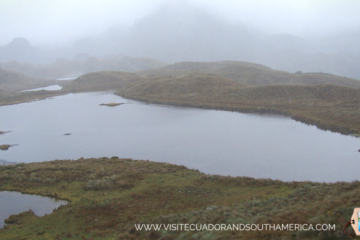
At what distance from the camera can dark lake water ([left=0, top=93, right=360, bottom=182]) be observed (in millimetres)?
29320

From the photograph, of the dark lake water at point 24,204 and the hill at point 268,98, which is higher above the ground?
the hill at point 268,98

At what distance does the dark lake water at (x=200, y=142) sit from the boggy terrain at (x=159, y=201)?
20.6ft

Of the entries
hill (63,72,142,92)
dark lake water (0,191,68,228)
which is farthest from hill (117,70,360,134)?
dark lake water (0,191,68,228)

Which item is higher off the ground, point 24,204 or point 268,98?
point 268,98

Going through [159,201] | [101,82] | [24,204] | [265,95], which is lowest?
[24,204]

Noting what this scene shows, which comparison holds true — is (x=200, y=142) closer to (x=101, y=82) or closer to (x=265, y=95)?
(x=265, y=95)

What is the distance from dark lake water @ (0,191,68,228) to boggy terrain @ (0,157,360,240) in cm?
68

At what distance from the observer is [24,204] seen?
67.2 feet

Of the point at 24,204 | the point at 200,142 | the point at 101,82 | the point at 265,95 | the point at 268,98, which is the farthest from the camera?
the point at 101,82

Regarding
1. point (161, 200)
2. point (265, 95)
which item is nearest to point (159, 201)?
point (161, 200)

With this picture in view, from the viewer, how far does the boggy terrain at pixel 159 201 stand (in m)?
12.3

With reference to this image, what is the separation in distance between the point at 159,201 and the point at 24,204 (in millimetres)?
10679

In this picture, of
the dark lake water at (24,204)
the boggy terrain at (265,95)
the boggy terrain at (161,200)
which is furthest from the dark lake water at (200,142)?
Answer: the dark lake water at (24,204)

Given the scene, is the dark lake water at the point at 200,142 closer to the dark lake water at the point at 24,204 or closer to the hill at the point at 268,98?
the hill at the point at 268,98
